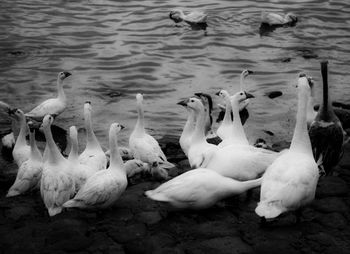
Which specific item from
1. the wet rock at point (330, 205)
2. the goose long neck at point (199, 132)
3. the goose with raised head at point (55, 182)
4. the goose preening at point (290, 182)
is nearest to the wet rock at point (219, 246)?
the goose preening at point (290, 182)

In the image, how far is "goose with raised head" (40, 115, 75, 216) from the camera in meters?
7.59

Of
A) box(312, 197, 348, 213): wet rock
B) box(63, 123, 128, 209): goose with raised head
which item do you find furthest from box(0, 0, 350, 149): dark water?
box(312, 197, 348, 213): wet rock

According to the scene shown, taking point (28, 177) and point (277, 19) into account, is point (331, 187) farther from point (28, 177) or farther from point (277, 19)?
point (277, 19)

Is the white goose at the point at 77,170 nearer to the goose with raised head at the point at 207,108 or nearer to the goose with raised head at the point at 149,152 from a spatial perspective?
the goose with raised head at the point at 149,152

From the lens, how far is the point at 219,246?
21.2 feet

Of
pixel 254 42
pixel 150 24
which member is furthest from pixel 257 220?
pixel 150 24

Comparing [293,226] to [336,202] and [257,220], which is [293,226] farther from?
[336,202]

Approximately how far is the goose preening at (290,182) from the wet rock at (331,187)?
0.89 metres

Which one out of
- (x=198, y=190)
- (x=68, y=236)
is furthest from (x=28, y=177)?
(x=198, y=190)

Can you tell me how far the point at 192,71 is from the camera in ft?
51.5

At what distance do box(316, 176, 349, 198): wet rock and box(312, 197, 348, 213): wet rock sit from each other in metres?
0.18

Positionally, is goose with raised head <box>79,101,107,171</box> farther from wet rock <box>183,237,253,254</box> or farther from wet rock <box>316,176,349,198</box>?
wet rock <box>316,176,349,198</box>

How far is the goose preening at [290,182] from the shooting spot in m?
6.54

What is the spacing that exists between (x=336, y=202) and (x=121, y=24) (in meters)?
13.6
